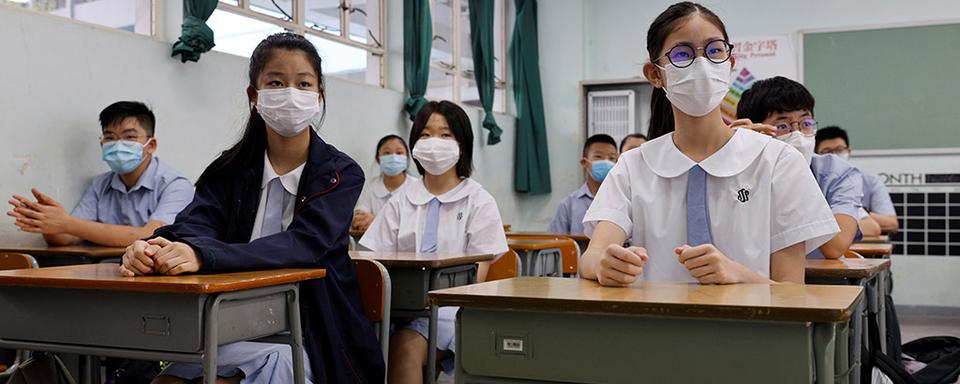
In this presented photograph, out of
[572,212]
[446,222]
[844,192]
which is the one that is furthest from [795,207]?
[572,212]

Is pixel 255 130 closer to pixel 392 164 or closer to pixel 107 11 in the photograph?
pixel 107 11

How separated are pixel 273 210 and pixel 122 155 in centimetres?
159

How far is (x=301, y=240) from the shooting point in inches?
78.8

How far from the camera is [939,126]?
21.0 feet

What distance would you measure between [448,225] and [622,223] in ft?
4.87

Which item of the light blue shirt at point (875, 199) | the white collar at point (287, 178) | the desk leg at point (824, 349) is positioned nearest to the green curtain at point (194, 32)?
the white collar at point (287, 178)

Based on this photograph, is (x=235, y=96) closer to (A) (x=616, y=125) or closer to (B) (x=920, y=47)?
(A) (x=616, y=125)

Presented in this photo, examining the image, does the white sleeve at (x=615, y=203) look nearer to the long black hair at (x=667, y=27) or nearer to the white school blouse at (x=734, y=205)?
the white school blouse at (x=734, y=205)

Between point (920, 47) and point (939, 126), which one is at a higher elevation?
point (920, 47)

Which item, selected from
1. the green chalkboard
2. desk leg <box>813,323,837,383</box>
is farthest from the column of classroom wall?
the green chalkboard

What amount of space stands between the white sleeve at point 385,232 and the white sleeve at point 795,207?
70.0 inches

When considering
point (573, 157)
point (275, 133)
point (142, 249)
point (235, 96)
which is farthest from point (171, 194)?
point (573, 157)

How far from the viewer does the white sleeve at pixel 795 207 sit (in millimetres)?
1696

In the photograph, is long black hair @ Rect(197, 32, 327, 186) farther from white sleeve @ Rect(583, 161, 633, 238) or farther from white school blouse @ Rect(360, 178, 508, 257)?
white school blouse @ Rect(360, 178, 508, 257)
